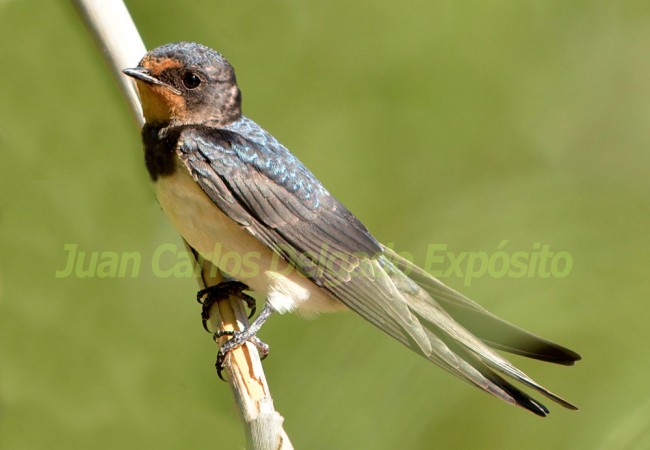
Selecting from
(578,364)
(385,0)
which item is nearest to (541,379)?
(578,364)

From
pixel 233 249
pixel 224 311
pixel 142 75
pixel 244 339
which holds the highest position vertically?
pixel 142 75

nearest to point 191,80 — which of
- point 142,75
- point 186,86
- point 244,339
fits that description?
point 186,86

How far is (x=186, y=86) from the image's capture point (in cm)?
185

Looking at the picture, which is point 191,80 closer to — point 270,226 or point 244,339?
point 270,226

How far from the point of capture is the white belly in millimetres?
1777

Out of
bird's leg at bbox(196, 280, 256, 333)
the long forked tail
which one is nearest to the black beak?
bird's leg at bbox(196, 280, 256, 333)

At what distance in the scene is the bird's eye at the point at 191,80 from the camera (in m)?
1.85

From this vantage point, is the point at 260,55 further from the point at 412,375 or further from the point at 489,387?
the point at 489,387

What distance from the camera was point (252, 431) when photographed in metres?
1.38

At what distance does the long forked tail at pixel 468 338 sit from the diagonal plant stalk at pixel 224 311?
Result: 360 mm

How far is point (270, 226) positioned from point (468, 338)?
48 centimetres

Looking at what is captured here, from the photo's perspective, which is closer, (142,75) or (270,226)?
(142,75)

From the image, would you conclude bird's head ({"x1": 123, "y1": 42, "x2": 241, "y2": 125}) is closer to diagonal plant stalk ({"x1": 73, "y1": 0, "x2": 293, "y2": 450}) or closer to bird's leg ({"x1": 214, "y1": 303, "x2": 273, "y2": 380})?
diagonal plant stalk ({"x1": 73, "y1": 0, "x2": 293, "y2": 450})

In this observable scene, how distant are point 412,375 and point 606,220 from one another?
58 centimetres
